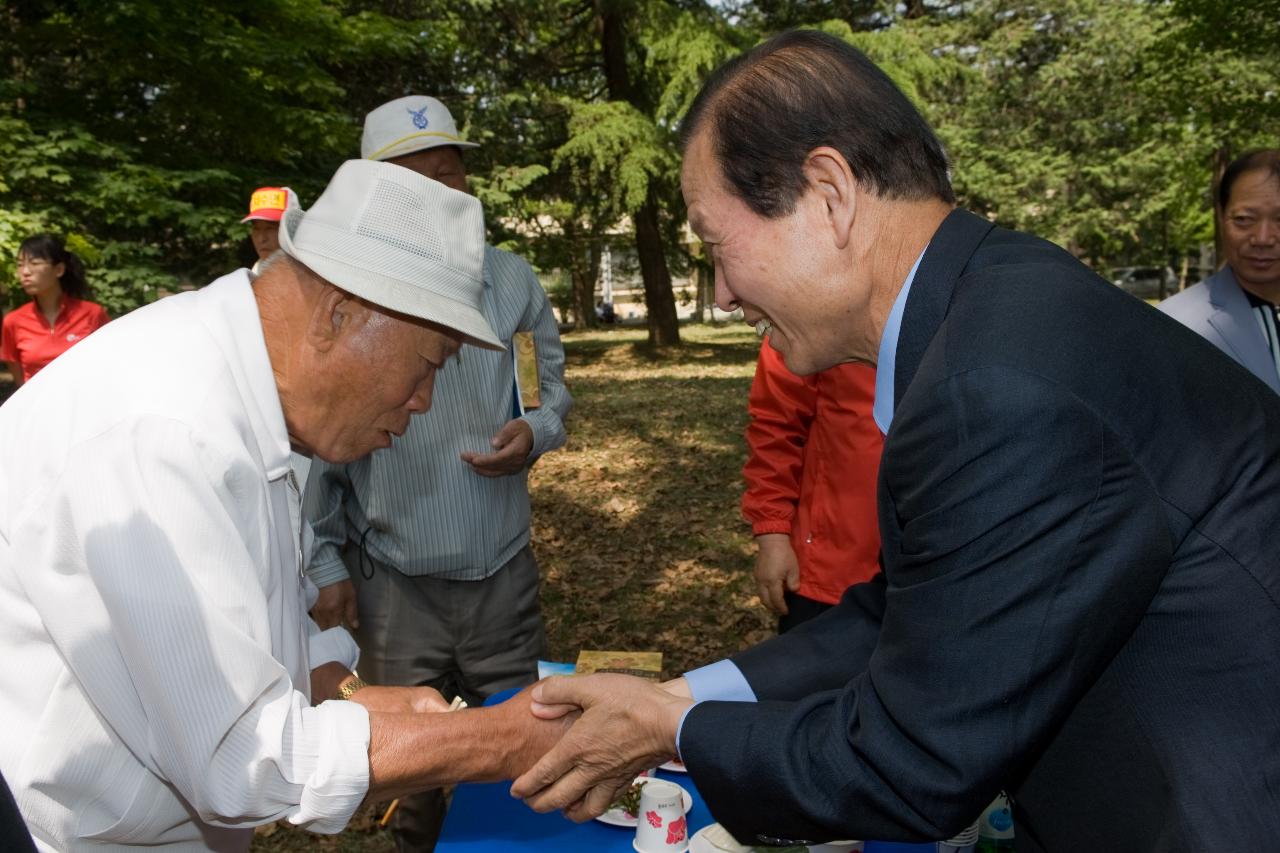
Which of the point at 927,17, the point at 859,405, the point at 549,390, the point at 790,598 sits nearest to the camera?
the point at 859,405

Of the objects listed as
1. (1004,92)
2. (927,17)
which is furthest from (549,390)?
(1004,92)

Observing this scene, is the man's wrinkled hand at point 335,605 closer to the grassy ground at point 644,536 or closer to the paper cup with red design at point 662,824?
the grassy ground at point 644,536

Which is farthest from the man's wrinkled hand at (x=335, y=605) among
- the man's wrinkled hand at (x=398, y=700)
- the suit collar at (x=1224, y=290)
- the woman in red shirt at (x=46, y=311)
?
the woman in red shirt at (x=46, y=311)

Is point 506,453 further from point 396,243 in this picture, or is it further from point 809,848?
point 809,848

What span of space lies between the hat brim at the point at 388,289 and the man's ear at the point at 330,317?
0.17ft

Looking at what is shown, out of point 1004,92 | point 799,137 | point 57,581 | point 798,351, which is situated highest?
point 1004,92

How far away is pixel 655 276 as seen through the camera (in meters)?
19.9

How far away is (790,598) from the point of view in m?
3.86

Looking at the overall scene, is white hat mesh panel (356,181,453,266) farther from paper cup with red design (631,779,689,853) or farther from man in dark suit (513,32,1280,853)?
paper cup with red design (631,779,689,853)

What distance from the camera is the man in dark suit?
130cm

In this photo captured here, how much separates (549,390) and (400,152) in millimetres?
1136

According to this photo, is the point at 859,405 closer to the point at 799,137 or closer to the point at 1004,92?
the point at 799,137

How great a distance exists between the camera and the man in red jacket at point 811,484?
3.48 metres

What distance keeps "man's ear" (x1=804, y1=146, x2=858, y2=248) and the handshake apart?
105 centimetres
